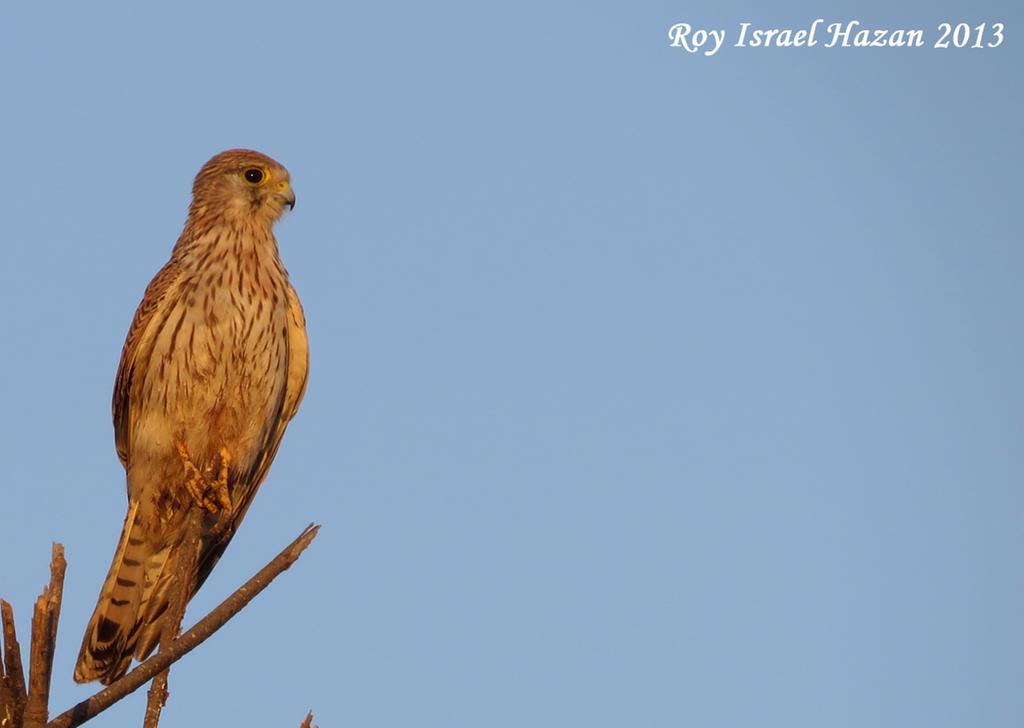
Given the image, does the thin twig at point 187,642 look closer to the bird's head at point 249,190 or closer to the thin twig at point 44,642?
the thin twig at point 44,642

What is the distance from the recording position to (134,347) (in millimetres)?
6812

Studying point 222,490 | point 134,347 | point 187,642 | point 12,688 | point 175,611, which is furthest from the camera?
point 134,347

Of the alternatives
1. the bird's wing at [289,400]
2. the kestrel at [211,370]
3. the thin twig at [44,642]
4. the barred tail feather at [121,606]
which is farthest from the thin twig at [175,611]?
the bird's wing at [289,400]

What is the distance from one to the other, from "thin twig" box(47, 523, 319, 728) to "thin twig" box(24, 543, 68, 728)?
0.17 feet

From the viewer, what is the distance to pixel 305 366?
704 cm

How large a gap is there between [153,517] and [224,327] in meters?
0.97

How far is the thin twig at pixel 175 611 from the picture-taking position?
11.2 ft

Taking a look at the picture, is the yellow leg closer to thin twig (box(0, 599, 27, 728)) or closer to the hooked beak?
the hooked beak

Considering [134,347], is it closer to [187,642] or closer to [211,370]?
[211,370]

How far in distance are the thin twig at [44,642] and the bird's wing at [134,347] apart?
11.9ft

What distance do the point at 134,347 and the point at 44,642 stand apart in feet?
12.3

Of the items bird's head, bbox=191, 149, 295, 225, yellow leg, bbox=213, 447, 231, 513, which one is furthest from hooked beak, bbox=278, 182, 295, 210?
→ yellow leg, bbox=213, 447, 231, 513

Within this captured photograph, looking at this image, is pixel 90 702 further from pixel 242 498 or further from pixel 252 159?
pixel 252 159

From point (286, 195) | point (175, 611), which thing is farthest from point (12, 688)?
point (286, 195)
